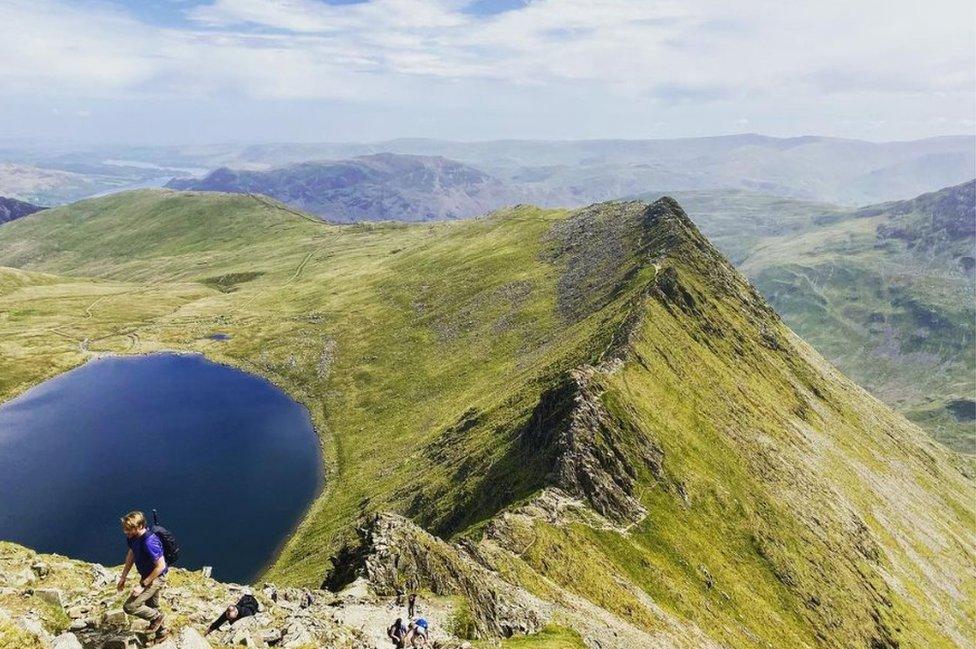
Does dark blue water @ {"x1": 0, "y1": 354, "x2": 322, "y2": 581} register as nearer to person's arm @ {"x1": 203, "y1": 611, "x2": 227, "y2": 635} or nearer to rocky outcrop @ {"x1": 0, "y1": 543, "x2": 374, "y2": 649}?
rocky outcrop @ {"x1": 0, "y1": 543, "x2": 374, "y2": 649}

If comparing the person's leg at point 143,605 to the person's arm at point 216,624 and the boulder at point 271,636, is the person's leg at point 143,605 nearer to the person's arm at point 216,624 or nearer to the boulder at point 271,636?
the person's arm at point 216,624

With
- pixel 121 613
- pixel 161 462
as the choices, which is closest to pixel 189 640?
pixel 121 613

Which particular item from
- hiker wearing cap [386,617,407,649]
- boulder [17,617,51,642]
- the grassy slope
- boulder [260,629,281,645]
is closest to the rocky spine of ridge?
the grassy slope

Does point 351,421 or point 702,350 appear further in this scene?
point 351,421

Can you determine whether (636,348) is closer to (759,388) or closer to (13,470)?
(759,388)

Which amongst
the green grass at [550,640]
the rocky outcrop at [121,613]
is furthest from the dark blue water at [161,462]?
the rocky outcrop at [121,613]

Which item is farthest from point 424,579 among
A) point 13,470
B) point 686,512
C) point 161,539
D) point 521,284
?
point 521,284
